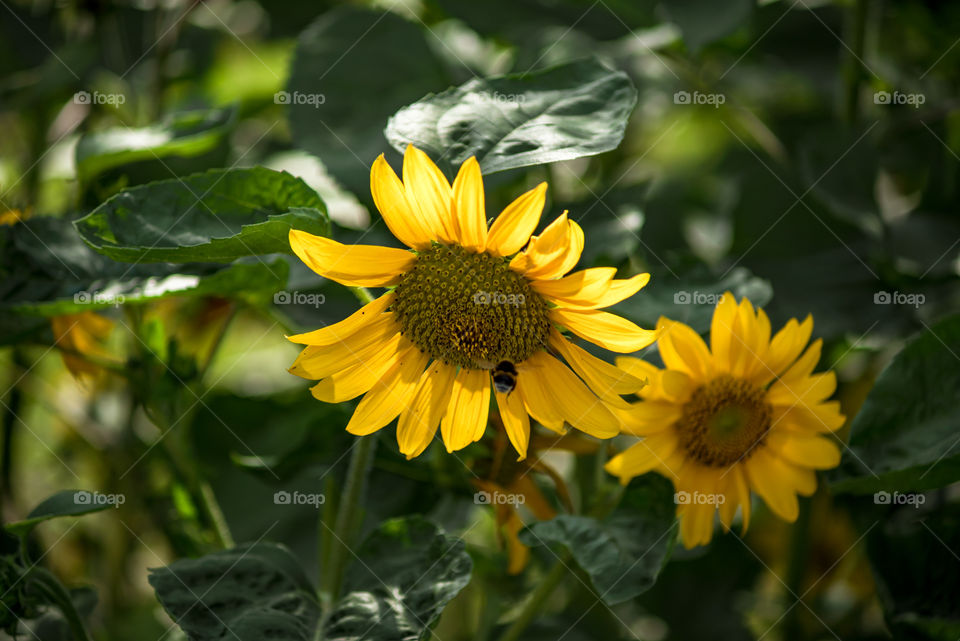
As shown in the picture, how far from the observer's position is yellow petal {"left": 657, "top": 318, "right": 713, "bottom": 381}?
25.8 inches

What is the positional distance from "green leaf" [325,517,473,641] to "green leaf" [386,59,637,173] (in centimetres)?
30

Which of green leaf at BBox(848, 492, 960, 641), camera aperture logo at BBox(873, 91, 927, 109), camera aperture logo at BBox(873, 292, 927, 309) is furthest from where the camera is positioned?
camera aperture logo at BBox(873, 91, 927, 109)

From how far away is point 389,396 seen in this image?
600 mm

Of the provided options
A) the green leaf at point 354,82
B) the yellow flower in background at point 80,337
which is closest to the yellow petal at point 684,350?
the green leaf at point 354,82

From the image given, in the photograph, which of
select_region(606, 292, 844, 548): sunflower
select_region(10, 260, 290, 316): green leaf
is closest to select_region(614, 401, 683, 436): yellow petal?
select_region(606, 292, 844, 548): sunflower

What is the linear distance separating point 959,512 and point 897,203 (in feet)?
1.72

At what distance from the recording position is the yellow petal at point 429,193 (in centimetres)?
53

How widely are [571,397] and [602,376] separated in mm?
29

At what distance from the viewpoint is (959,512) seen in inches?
31.3

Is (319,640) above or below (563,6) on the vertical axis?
below

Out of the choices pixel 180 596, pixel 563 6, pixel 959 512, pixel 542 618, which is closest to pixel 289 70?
pixel 563 6

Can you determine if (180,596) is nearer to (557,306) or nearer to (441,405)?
(441,405)

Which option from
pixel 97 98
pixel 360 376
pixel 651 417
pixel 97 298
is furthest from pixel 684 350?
pixel 97 98

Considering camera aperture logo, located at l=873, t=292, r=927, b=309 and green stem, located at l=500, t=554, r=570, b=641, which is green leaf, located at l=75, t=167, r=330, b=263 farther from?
camera aperture logo, located at l=873, t=292, r=927, b=309
